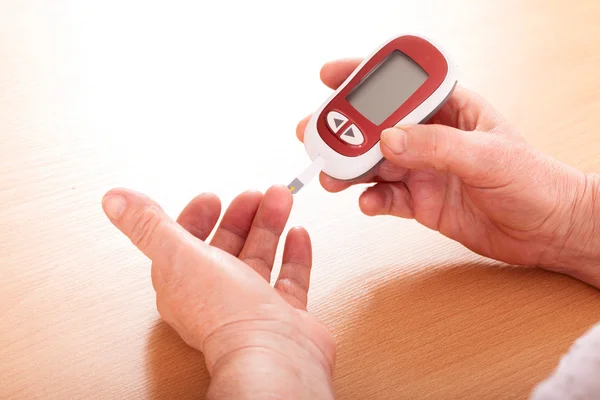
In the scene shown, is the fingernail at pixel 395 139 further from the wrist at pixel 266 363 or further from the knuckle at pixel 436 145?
the wrist at pixel 266 363

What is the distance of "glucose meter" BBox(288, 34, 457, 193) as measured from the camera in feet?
2.18

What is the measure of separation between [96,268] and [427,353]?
340mm

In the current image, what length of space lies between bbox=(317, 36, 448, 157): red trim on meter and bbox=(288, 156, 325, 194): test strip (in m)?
0.02

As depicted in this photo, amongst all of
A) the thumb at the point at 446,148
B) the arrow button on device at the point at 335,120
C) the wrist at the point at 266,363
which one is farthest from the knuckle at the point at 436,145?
the wrist at the point at 266,363

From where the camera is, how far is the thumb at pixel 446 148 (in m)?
0.62

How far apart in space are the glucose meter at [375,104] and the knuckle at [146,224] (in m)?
0.20

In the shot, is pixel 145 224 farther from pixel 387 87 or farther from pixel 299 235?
pixel 387 87

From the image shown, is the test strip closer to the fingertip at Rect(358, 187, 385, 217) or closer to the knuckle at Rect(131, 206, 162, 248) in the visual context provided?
the fingertip at Rect(358, 187, 385, 217)

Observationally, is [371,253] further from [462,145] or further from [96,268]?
[96,268]

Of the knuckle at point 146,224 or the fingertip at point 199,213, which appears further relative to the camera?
the fingertip at point 199,213

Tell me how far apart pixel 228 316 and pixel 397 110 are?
0.95 feet

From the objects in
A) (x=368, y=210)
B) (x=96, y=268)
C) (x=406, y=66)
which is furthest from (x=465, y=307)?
(x=96, y=268)

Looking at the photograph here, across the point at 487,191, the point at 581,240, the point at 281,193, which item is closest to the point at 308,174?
the point at 281,193

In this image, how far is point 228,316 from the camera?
55 centimetres
